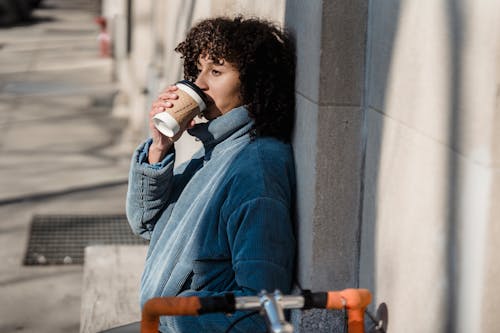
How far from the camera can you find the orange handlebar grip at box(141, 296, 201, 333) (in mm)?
2039

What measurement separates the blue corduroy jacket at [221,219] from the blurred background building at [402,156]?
11 centimetres

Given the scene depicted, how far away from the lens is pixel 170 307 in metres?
2.05

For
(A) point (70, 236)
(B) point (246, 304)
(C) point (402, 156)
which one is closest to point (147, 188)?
(C) point (402, 156)

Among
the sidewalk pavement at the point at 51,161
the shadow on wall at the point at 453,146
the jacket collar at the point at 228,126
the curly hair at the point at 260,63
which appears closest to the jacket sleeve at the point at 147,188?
the jacket collar at the point at 228,126

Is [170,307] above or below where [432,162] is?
below

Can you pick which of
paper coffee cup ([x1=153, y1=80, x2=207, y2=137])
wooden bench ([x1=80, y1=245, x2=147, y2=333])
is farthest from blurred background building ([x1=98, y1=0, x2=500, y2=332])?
wooden bench ([x1=80, y1=245, x2=147, y2=333])

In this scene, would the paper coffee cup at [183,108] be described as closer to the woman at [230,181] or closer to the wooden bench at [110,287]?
the woman at [230,181]

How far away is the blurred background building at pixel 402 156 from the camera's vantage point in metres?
2.01

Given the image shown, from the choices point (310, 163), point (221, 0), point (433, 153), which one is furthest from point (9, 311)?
point (433, 153)

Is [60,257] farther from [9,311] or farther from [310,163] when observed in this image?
[310,163]

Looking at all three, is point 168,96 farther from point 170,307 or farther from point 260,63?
point 170,307

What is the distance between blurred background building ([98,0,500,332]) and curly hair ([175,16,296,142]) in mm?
68

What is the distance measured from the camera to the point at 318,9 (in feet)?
9.29

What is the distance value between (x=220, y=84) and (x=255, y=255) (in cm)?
69
